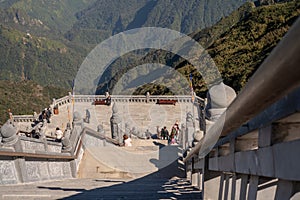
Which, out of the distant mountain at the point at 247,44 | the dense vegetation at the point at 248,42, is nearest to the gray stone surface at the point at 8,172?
the distant mountain at the point at 247,44

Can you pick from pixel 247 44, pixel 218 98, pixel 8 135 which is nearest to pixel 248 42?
pixel 247 44

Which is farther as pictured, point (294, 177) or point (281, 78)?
point (294, 177)

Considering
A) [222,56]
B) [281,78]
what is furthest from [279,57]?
[222,56]

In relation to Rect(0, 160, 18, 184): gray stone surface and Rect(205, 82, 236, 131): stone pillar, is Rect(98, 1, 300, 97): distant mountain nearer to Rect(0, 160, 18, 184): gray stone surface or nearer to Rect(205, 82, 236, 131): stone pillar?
Rect(0, 160, 18, 184): gray stone surface

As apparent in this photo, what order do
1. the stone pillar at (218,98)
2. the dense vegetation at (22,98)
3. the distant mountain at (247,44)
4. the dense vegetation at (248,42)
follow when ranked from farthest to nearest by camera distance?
the dense vegetation at (22,98) → the dense vegetation at (248,42) → the distant mountain at (247,44) → the stone pillar at (218,98)

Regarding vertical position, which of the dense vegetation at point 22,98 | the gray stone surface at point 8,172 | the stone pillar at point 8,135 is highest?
the dense vegetation at point 22,98

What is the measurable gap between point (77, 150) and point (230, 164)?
1018 cm

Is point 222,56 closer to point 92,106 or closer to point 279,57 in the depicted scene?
point 92,106

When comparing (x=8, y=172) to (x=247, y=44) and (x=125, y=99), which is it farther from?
(x=247, y=44)

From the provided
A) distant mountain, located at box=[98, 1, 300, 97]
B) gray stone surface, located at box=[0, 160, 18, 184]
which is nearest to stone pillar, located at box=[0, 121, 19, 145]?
gray stone surface, located at box=[0, 160, 18, 184]

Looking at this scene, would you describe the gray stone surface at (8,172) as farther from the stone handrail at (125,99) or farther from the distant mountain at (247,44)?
the distant mountain at (247,44)

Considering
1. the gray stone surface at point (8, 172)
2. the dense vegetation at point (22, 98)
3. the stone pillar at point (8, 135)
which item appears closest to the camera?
the gray stone surface at point (8, 172)

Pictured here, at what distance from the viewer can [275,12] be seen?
73688 mm

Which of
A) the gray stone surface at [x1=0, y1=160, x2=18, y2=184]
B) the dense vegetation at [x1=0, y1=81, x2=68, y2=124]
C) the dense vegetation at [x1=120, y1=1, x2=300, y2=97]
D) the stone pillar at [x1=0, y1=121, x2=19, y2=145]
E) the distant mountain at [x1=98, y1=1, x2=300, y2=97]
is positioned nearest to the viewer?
the gray stone surface at [x1=0, y1=160, x2=18, y2=184]
